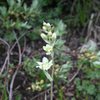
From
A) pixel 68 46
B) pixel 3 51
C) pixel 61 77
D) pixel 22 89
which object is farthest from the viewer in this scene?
pixel 68 46

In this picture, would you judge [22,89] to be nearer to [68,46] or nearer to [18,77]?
[18,77]

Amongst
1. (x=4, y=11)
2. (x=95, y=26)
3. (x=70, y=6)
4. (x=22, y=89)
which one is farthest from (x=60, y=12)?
(x=22, y=89)

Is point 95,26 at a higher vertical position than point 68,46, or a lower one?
higher

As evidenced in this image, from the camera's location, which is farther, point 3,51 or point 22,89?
point 3,51

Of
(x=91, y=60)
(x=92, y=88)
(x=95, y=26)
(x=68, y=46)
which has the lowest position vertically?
(x=92, y=88)

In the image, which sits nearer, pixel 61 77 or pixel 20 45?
pixel 61 77

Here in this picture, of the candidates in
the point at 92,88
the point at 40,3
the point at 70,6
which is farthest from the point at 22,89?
the point at 70,6

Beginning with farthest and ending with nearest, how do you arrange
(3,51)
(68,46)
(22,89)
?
(68,46), (3,51), (22,89)

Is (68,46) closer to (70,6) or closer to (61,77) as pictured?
(70,6)

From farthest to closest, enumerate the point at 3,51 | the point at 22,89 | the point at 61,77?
the point at 3,51, the point at 22,89, the point at 61,77
